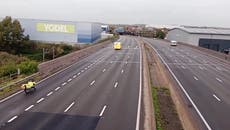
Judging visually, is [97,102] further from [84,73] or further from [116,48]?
[116,48]

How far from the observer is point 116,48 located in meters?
82.1

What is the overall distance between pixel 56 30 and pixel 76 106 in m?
69.9

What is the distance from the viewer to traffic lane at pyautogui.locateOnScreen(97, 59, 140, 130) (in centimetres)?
1772

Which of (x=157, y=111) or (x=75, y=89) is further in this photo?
(x=75, y=89)

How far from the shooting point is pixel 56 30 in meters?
89.5

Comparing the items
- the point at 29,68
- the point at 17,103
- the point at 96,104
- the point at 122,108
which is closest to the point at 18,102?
the point at 17,103

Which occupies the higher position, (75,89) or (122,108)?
(122,108)

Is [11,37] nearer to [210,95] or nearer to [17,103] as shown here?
[17,103]

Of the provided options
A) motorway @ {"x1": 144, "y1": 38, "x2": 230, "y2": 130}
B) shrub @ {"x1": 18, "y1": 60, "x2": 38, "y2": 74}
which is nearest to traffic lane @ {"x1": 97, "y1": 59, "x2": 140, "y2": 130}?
motorway @ {"x1": 144, "y1": 38, "x2": 230, "y2": 130}

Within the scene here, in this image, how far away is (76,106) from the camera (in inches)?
859

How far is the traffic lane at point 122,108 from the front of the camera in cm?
1772

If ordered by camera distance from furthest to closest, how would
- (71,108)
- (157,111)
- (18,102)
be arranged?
(18,102) → (157,111) → (71,108)

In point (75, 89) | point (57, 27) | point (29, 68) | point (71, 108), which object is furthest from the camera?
point (57, 27)

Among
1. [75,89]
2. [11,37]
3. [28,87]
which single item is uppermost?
[11,37]
